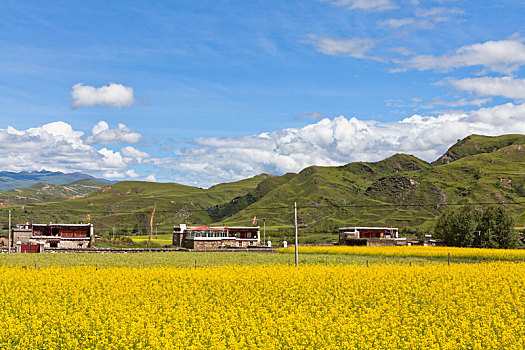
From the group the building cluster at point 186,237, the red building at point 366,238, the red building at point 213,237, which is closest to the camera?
the red building at point 366,238

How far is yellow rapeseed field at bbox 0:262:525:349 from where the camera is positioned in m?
17.1

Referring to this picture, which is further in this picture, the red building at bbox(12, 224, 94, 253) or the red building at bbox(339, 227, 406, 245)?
the red building at bbox(339, 227, 406, 245)

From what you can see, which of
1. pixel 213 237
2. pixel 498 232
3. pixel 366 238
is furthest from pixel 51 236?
pixel 498 232

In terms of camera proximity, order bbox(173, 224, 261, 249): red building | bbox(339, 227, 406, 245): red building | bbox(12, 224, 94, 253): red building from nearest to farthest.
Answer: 1. bbox(12, 224, 94, 253): red building
2. bbox(339, 227, 406, 245): red building
3. bbox(173, 224, 261, 249): red building

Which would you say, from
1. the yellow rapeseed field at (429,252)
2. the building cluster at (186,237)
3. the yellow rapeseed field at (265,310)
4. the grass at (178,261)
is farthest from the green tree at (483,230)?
the yellow rapeseed field at (265,310)

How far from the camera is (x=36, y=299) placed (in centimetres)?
2700

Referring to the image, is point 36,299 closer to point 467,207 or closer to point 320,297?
point 320,297

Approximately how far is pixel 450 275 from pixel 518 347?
69.5 feet

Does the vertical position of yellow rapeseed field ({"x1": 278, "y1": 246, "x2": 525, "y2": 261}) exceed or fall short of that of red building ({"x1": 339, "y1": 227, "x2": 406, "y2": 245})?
it falls short

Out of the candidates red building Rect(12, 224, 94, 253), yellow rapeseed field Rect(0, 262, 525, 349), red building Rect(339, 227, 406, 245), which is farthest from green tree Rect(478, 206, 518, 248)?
red building Rect(12, 224, 94, 253)

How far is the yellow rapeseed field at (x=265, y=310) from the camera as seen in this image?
17062mm

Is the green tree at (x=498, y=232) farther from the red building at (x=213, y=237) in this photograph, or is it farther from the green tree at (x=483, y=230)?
the red building at (x=213, y=237)

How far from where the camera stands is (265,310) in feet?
71.1

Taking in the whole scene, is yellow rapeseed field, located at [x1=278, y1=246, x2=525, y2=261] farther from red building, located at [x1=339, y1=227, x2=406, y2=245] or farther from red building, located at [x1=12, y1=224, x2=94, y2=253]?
red building, located at [x1=12, y1=224, x2=94, y2=253]
